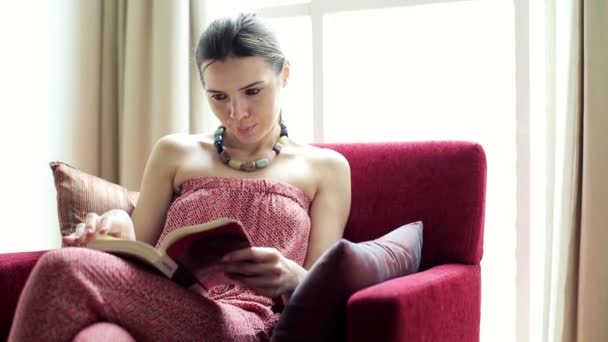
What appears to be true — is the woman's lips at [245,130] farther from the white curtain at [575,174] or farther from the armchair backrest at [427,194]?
the white curtain at [575,174]

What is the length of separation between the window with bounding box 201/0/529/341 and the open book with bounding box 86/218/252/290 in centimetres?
141

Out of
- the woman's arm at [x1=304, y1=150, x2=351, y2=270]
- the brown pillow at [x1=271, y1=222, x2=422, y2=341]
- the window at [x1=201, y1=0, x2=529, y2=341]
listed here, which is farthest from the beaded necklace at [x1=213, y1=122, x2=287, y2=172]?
the window at [x1=201, y1=0, x2=529, y2=341]

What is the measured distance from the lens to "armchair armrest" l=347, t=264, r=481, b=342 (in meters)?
1.12

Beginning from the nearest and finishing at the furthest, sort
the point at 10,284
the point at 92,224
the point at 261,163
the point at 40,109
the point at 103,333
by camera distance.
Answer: the point at 103,333 < the point at 92,224 < the point at 10,284 < the point at 261,163 < the point at 40,109

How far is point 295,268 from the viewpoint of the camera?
1.34 m

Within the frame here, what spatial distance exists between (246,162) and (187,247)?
0.62m

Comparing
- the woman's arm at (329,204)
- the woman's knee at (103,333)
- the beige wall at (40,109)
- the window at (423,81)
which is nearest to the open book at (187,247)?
the woman's knee at (103,333)

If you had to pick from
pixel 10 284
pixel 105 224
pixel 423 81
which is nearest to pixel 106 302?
pixel 105 224

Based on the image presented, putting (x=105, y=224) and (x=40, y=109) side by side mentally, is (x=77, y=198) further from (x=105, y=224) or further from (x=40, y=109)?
(x=40, y=109)

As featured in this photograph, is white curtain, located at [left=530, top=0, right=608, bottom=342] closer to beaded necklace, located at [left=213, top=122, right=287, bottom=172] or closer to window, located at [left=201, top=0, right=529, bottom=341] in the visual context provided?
window, located at [left=201, top=0, right=529, bottom=341]

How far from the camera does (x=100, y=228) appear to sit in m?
1.37

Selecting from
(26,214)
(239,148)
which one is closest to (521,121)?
(239,148)

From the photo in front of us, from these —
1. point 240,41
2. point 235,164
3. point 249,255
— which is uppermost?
point 240,41

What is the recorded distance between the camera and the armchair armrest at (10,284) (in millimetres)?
1453
